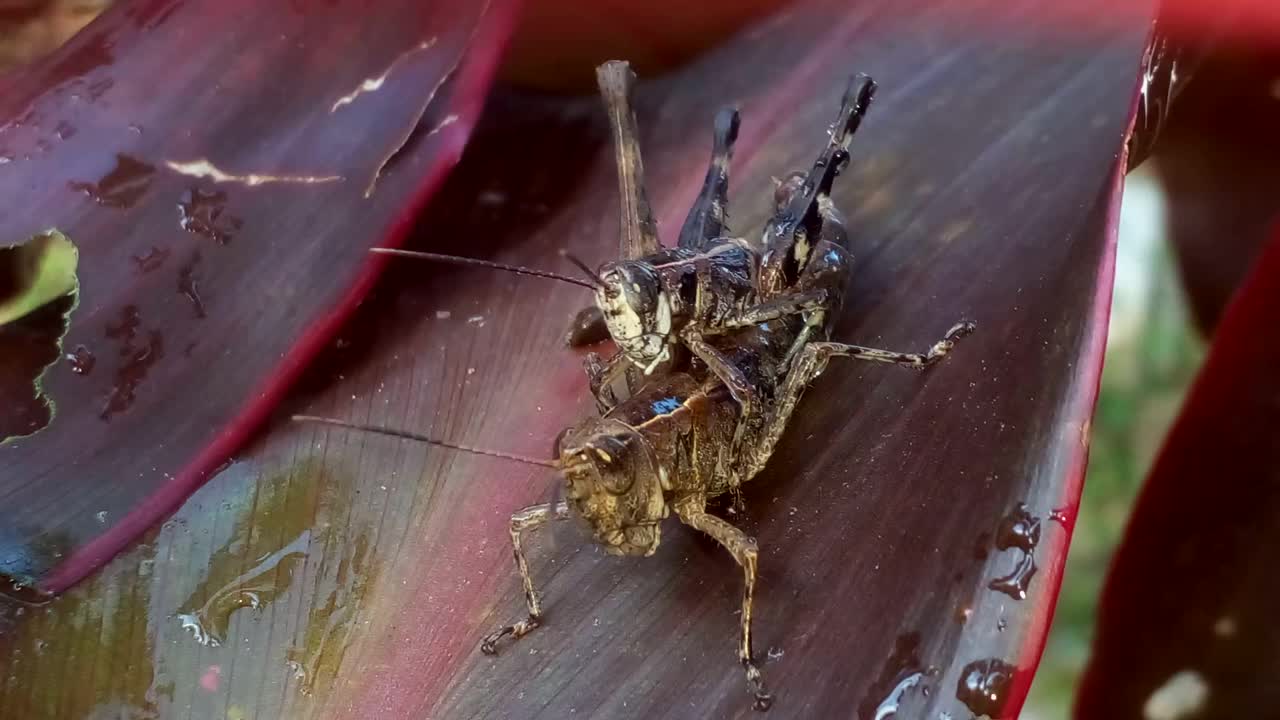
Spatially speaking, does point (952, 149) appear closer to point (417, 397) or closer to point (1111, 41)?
point (1111, 41)

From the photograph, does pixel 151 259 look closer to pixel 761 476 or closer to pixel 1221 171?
pixel 761 476

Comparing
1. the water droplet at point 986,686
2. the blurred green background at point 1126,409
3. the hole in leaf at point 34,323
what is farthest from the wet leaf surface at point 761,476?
the blurred green background at point 1126,409

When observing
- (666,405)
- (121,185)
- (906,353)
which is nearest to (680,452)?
(666,405)

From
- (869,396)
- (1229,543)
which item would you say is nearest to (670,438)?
(869,396)

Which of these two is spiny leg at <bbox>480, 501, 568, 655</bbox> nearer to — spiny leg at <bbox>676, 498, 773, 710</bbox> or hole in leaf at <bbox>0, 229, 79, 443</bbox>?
spiny leg at <bbox>676, 498, 773, 710</bbox>

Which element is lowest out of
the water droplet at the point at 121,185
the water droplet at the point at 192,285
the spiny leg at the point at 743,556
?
the spiny leg at the point at 743,556

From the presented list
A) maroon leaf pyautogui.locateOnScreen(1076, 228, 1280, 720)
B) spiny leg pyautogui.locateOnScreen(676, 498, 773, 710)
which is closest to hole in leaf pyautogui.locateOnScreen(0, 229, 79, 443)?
spiny leg pyautogui.locateOnScreen(676, 498, 773, 710)

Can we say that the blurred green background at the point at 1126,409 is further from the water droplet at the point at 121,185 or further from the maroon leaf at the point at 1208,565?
the water droplet at the point at 121,185
